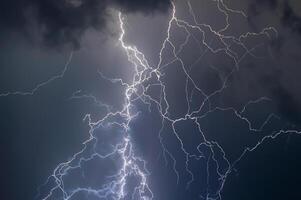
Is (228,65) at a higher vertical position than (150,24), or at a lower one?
lower

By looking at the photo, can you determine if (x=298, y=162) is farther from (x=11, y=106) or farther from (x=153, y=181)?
(x=11, y=106)

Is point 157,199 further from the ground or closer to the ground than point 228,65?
closer to the ground

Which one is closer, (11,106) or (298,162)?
(11,106)

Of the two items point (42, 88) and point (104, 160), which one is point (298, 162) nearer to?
point (104, 160)

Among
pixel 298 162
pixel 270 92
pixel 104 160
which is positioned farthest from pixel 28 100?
pixel 298 162

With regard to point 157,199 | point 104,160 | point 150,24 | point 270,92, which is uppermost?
point 150,24

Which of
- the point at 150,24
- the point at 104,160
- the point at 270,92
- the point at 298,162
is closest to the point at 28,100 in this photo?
the point at 104,160
